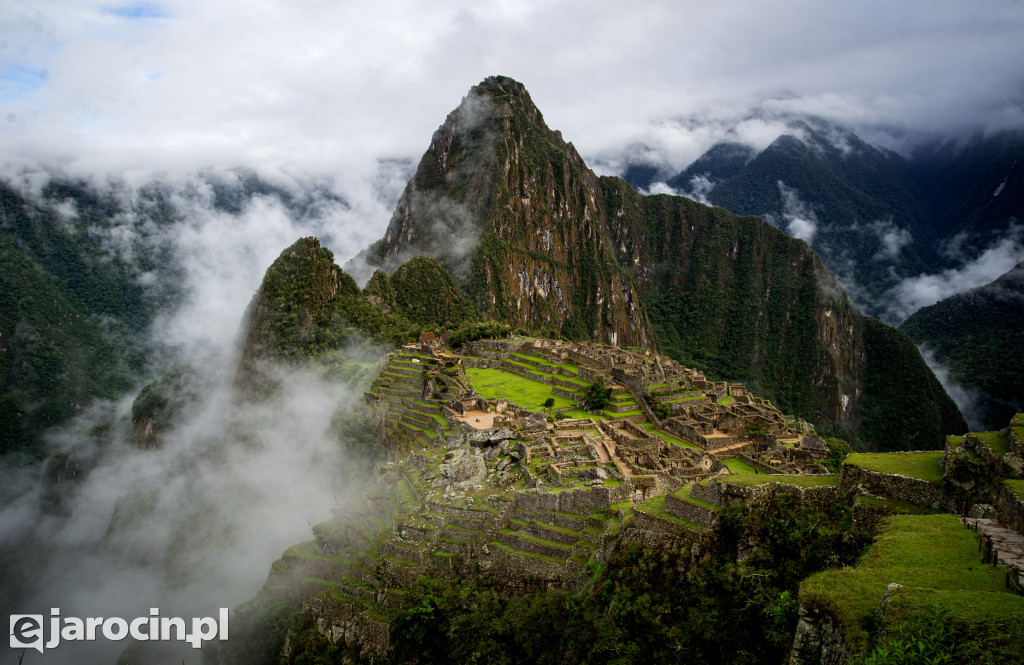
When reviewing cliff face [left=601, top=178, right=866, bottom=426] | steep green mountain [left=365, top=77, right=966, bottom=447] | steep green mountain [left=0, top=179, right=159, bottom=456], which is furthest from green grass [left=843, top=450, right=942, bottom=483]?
cliff face [left=601, top=178, right=866, bottom=426]

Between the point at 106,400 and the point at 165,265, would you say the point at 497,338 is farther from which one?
the point at 165,265

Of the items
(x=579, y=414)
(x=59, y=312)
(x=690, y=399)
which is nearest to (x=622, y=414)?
(x=579, y=414)

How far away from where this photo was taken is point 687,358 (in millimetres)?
161125

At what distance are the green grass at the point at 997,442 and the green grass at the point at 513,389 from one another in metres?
26.3

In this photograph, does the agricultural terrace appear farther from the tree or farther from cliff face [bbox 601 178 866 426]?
cliff face [bbox 601 178 866 426]

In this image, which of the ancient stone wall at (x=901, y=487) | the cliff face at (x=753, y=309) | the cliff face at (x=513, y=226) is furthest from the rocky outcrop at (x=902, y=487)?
the cliff face at (x=753, y=309)

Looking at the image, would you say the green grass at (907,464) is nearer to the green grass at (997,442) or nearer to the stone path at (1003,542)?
the green grass at (997,442)

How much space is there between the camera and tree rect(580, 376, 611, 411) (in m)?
38.1

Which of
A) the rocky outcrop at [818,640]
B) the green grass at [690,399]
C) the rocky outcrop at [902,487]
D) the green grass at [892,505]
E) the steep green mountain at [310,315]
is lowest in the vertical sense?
the rocky outcrop at [818,640]

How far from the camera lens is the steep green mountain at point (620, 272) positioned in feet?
423

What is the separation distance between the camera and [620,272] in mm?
168375

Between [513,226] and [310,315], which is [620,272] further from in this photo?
[310,315]

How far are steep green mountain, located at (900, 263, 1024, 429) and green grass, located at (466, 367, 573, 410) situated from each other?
330 feet

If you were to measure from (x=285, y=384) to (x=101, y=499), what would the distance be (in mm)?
28587
